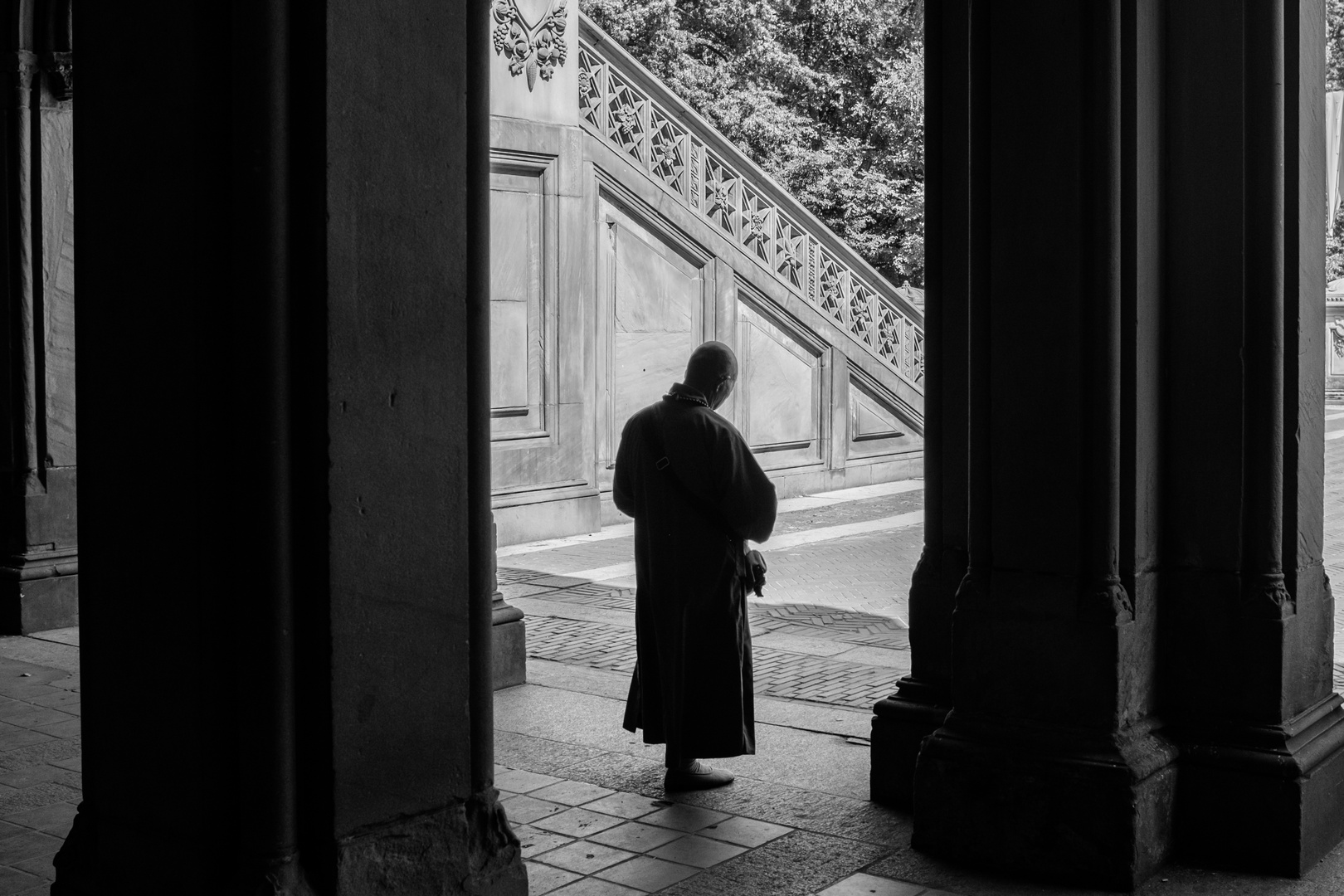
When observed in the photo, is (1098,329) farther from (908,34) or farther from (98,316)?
(908,34)

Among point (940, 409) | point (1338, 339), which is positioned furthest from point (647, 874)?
point (1338, 339)

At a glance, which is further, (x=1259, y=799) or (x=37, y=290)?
(x=37, y=290)

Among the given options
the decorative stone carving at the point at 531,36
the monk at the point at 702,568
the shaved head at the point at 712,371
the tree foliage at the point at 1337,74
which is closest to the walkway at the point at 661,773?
the monk at the point at 702,568

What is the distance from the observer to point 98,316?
3254mm

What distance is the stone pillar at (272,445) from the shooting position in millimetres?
3045

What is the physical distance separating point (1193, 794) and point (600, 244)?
10327mm

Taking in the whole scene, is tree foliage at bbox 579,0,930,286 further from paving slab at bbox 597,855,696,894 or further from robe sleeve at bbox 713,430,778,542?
paving slab at bbox 597,855,696,894

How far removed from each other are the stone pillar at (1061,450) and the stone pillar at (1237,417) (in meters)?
0.13

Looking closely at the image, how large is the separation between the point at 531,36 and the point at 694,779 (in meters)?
9.06

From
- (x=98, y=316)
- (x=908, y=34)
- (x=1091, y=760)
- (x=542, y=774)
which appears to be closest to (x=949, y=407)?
(x=1091, y=760)

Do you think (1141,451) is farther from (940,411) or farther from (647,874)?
(647,874)

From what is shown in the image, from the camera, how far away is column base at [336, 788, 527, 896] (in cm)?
314

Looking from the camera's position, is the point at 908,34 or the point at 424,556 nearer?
the point at 424,556

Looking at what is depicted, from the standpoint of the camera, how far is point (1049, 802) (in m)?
4.66
